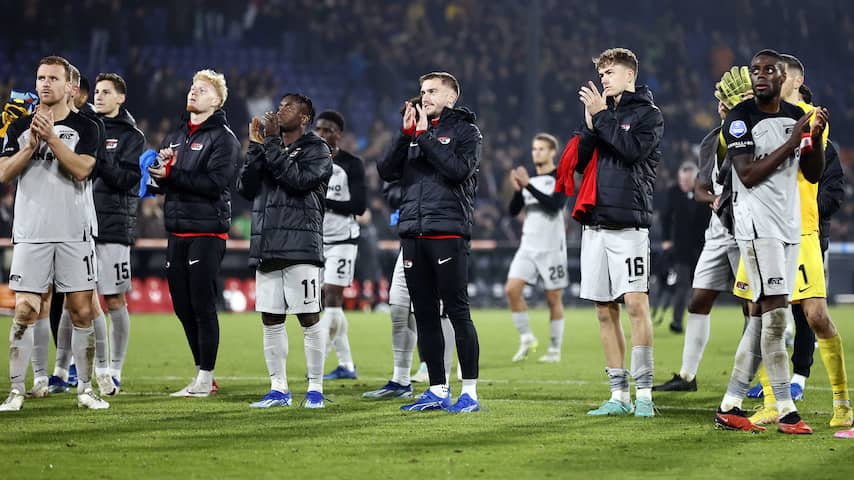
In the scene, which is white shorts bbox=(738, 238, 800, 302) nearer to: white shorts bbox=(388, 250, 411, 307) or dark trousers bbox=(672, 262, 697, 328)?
white shorts bbox=(388, 250, 411, 307)

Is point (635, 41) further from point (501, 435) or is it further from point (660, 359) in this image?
Result: point (501, 435)

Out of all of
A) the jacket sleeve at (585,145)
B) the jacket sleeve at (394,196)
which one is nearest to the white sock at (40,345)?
the jacket sleeve at (394,196)

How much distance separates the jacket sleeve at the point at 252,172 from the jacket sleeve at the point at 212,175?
1.42 ft

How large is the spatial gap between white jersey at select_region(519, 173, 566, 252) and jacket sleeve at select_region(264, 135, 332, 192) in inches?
214

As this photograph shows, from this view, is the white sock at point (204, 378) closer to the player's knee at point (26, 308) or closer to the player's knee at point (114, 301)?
the player's knee at point (114, 301)

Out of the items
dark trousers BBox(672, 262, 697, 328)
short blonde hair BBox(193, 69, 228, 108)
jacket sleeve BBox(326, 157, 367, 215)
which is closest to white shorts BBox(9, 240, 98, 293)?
short blonde hair BBox(193, 69, 228, 108)

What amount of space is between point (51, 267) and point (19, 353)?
66 cm

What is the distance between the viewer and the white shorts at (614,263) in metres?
8.13

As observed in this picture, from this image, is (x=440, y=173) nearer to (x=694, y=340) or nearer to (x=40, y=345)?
(x=694, y=340)

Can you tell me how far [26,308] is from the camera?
26.6ft

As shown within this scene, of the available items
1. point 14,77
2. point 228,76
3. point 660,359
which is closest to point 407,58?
point 228,76

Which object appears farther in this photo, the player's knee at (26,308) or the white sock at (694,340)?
the white sock at (694,340)

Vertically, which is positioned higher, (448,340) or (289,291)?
(289,291)

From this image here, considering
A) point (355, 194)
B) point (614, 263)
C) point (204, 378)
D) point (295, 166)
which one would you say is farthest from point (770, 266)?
point (355, 194)
